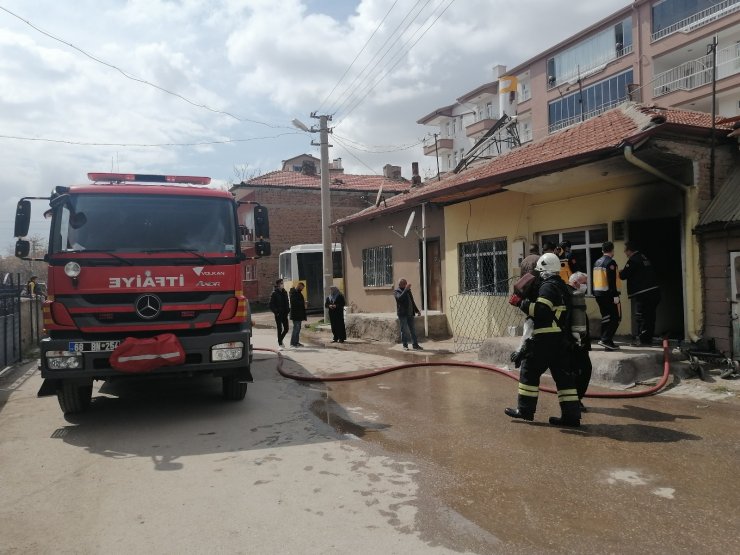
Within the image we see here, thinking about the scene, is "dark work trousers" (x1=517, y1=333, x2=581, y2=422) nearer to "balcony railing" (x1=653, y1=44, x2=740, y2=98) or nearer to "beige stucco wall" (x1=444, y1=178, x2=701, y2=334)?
"beige stucco wall" (x1=444, y1=178, x2=701, y2=334)

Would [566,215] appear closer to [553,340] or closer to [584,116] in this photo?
[553,340]

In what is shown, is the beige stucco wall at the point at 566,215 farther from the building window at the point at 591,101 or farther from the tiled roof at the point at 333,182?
the building window at the point at 591,101

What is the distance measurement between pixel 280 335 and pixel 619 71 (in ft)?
94.6

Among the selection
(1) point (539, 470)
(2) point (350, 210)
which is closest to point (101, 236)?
(1) point (539, 470)

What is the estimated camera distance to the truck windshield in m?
5.75

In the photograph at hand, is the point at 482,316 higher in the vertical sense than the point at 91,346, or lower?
lower

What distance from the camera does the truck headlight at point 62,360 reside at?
17.6 feet

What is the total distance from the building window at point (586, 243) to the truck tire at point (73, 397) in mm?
7828

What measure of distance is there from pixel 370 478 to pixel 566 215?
745cm

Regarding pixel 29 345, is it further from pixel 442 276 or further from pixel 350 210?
pixel 350 210

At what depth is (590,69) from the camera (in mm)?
33656

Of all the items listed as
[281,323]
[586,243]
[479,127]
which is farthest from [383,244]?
[479,127]

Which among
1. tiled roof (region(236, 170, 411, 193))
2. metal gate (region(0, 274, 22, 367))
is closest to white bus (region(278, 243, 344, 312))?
tiled roof (region(236, 170, 411, 193))

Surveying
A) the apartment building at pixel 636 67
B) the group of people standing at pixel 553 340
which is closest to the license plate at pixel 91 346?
the group of people standing at pixel 553 340
